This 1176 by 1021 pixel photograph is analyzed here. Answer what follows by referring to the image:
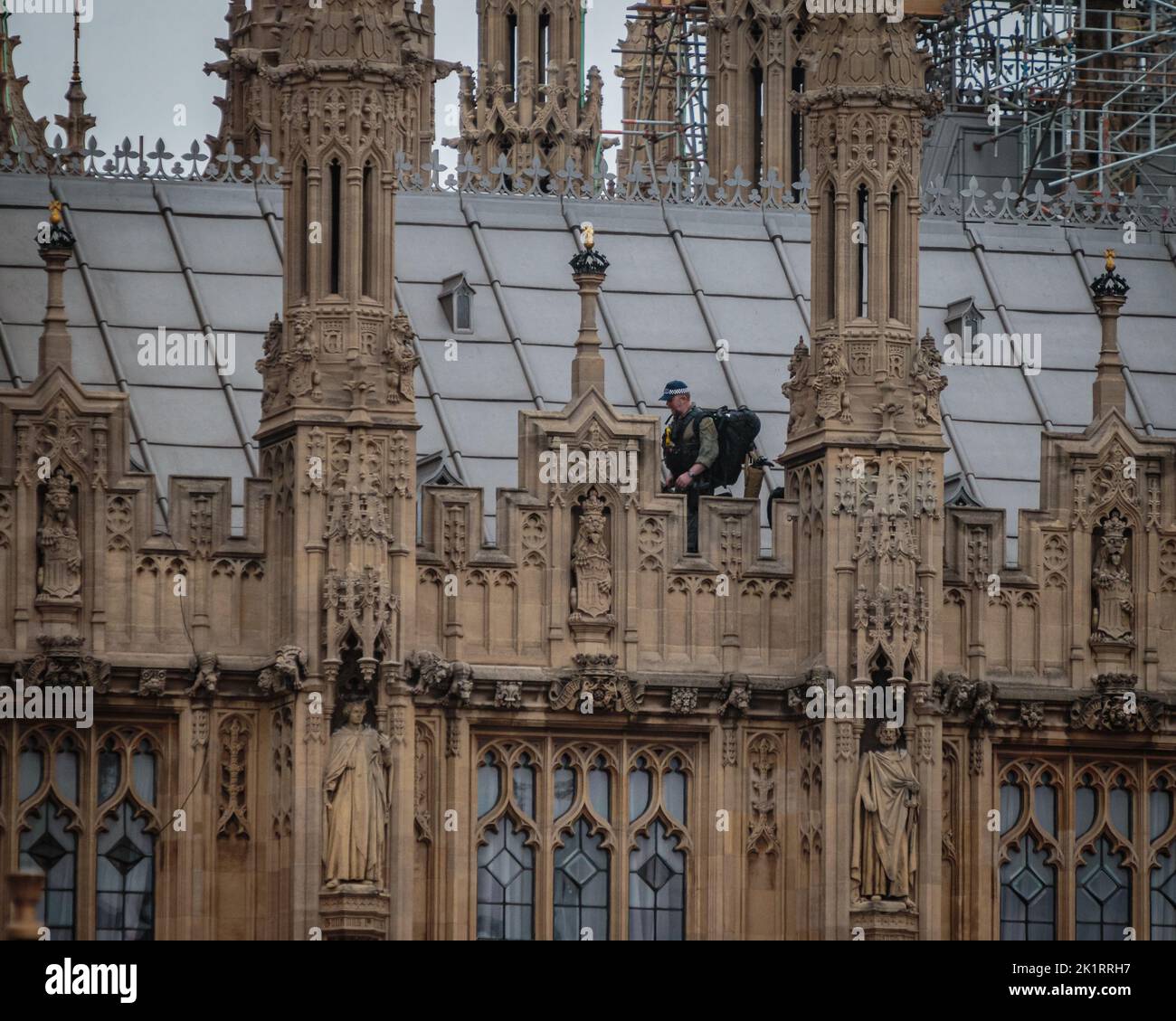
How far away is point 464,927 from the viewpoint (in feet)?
203

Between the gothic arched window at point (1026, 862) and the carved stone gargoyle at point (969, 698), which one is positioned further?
the gothic arched window at point (1026, 862)

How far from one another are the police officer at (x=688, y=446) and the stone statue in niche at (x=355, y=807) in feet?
18.8

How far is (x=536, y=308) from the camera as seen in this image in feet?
222

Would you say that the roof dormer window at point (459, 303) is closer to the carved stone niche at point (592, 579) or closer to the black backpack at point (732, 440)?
the black backpack at point (732, 440)

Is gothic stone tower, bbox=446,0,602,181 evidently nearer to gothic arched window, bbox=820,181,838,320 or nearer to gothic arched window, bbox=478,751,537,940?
gothic arched window, bbox=820,181,838,320

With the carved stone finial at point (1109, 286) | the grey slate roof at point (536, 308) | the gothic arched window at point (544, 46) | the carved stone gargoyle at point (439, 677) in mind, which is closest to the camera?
the carved stone gargoyle at point (439, 677)

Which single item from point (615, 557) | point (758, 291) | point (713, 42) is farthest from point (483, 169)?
point (615, 557)

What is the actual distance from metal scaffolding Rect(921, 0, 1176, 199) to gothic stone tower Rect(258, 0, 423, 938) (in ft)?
50.8

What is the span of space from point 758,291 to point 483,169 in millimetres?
14934

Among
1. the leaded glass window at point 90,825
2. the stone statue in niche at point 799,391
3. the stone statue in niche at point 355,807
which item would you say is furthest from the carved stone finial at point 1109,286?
the leaded glass window at point 90,825

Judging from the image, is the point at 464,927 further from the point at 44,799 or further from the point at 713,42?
the point at 713,42

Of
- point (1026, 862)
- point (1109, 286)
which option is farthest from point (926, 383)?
point (1026, 862)

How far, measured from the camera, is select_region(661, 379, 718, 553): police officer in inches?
2522

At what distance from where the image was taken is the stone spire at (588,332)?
62906 millimetres
